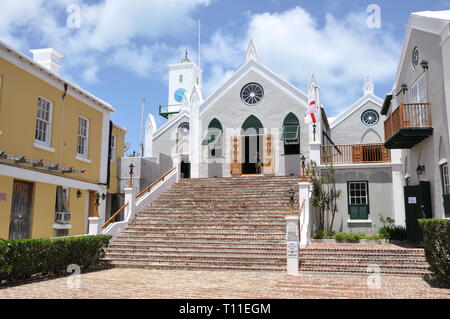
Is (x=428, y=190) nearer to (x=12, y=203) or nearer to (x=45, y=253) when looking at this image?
(x=45, y=253)

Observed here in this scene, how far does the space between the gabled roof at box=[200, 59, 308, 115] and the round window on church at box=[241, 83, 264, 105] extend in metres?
0.74

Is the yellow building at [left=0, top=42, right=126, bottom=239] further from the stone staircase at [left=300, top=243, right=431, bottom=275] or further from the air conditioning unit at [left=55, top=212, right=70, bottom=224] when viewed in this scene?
the stone staircase at [left=300, top=243, right=431, bottom=275]

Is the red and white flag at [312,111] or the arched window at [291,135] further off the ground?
the red and white flag at [312,111]

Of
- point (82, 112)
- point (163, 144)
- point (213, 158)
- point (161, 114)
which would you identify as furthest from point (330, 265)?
point (161, 114)

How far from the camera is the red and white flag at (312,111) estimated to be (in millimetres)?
23375

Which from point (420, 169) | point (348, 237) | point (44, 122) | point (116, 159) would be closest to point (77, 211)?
point (44, 122)

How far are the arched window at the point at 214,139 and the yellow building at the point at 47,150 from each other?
7167 mm

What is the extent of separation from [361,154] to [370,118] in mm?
12416

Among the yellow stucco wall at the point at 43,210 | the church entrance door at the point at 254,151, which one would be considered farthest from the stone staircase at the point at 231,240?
the church entrance door at the point at 254,151

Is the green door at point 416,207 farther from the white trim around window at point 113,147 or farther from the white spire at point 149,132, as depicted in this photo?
the white spire at point 149,132

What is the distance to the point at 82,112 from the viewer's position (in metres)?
18.2

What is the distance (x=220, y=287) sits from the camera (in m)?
10.4

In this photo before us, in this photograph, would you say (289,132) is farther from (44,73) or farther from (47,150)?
(44,73)
